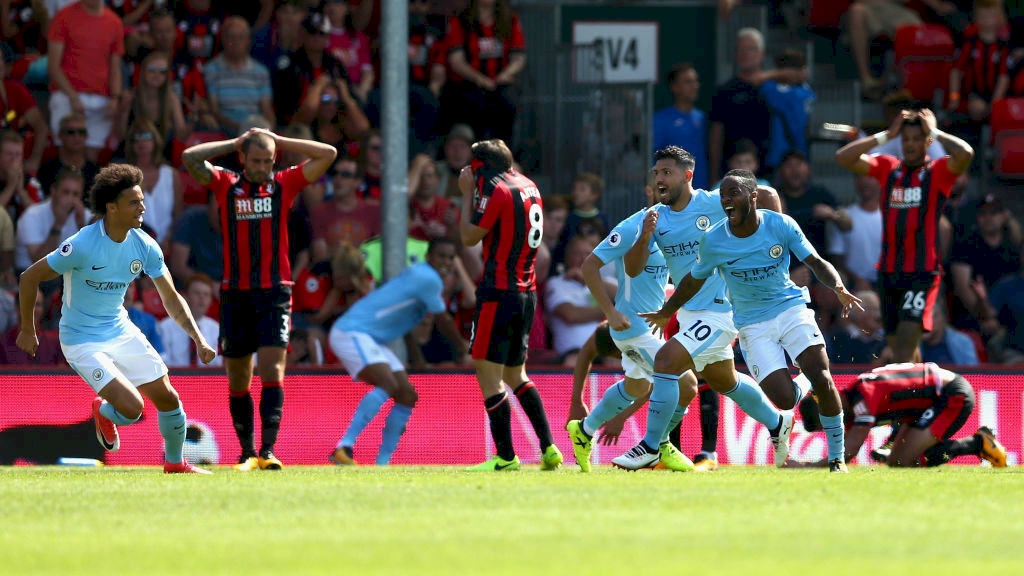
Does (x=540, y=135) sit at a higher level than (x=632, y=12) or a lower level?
lower

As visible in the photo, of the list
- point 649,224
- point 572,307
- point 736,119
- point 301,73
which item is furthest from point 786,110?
point 649,224

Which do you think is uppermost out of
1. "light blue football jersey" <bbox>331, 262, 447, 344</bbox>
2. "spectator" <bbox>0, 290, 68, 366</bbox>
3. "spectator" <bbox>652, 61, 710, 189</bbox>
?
"spectator" <bbox>652, 61, 710, 189</bbox>

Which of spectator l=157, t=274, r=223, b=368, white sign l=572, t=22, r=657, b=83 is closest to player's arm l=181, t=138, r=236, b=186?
spectator l=157, t=274, r=223, b=368

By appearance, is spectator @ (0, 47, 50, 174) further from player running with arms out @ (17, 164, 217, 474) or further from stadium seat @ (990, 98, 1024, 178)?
stadium seat @ (990, 98, 1024, 178)

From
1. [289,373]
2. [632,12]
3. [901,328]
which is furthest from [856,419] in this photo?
[632,12]

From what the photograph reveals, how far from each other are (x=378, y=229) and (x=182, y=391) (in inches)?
119

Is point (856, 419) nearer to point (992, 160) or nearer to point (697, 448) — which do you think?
point (697, 448)

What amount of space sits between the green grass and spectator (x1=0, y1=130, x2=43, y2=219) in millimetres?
6172

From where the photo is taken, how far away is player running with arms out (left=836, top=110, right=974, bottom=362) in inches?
526

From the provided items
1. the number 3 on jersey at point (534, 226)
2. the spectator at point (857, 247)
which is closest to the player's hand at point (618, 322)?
the number 3 on jersey at point (534, 226)

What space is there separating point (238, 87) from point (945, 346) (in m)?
7.38

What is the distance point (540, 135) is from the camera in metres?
18.0

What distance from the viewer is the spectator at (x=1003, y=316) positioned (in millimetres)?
16469

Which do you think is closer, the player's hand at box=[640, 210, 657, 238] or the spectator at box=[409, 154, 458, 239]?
the player's hand at box=[640, 210, 657, 238]
